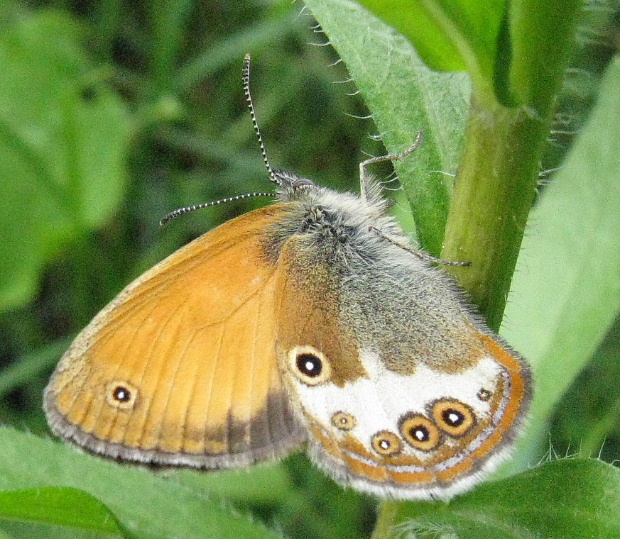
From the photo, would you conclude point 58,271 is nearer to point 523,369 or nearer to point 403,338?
point 403,338

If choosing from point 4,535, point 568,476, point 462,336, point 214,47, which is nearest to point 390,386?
point 462,336

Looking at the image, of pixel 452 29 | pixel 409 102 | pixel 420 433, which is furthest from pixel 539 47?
pixel 420 433

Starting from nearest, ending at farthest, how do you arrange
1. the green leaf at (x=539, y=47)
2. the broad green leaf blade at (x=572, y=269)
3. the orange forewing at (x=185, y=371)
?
the green leaf at (x=539, y=47)
the orange forewing at (x=185, y=371)
the broad green leaf blade at (x=572, y=269)

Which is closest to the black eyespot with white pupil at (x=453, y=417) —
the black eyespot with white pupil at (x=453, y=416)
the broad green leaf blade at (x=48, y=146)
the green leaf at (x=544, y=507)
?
the black eyespot with white pupil at (x=453, y=416)

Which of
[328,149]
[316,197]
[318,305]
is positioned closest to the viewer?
[318,305]

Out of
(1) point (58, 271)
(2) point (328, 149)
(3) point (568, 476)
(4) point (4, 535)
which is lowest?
(1) point (58, 271)

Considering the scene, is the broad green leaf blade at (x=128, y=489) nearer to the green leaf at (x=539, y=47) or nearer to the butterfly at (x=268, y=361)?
the butterfly at (x=268, y=361)

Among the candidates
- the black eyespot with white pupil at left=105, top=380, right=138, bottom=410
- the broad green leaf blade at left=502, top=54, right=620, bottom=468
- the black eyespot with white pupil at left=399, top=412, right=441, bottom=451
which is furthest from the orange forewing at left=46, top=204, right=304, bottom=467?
the broad green leaf blade at left=502, top=54, right=620, bottom=468
